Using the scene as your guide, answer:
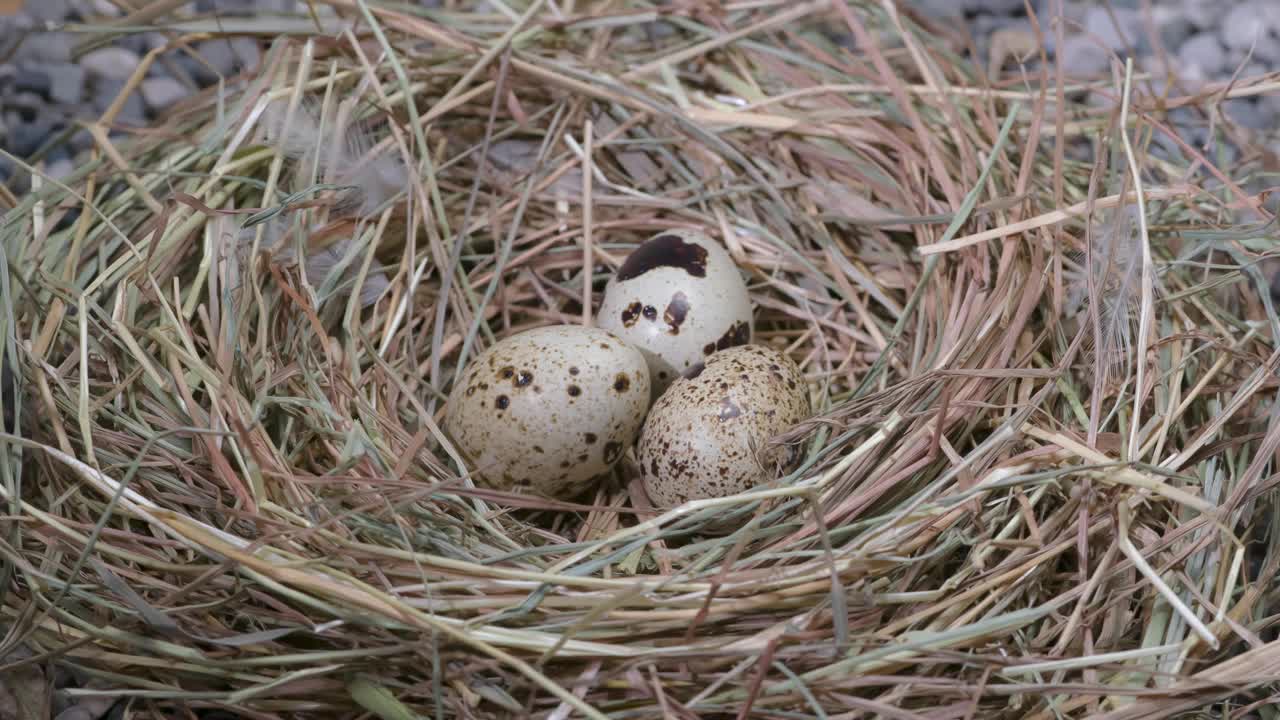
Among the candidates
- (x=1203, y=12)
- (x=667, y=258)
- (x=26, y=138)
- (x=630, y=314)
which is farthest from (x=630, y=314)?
(x=1203, y=12)

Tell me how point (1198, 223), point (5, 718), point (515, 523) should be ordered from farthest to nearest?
point (1198, 223), point (515, 523), point (5, 718)

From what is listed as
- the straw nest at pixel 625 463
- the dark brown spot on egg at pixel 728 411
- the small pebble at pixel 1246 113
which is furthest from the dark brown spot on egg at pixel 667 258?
the small pebble at pixel 1246 113

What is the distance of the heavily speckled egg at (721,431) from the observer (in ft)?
4.98

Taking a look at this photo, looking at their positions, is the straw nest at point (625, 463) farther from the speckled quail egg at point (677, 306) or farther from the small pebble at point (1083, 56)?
the small pebble at point (1083, 56)

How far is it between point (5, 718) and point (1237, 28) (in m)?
2.53

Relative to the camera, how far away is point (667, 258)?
1.74 m

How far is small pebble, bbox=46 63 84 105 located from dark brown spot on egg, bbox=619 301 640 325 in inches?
48.1

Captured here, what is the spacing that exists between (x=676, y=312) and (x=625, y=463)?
265 millimetres

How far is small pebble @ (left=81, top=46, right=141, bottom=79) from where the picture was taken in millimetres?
2178

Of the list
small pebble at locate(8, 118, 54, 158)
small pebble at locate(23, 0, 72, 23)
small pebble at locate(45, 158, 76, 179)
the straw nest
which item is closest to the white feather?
the straw nest

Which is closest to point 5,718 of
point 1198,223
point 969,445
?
point 969,445

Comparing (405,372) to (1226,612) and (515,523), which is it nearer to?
(515,523)

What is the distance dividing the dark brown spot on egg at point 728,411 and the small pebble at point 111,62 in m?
1.47

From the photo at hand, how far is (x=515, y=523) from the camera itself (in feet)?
4.90
